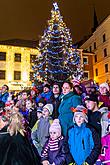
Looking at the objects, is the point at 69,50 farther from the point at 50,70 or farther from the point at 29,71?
the point at 29,71

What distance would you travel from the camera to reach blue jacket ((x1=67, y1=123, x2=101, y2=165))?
415cm

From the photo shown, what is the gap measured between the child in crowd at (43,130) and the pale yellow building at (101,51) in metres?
34.1

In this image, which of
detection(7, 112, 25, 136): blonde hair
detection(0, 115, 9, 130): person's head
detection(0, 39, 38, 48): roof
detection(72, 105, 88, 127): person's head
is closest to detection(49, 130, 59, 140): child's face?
detection(72, 105, 88, 127): person's head

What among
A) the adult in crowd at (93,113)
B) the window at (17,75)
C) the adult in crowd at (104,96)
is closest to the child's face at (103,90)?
the adult in crowd at (104,96)

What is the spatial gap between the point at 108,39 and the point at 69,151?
38163mm

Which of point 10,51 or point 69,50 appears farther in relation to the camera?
point 10,51

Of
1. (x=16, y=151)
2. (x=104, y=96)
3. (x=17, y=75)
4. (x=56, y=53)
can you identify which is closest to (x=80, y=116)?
(x=16, y=151)

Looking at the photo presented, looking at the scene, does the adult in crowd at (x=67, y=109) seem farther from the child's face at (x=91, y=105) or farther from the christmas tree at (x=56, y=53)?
the christmas tree at (x=56, y=53)

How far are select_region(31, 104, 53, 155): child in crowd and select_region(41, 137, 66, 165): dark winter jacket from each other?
1.21m

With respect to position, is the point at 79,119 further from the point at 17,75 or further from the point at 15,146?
the point at 17,75

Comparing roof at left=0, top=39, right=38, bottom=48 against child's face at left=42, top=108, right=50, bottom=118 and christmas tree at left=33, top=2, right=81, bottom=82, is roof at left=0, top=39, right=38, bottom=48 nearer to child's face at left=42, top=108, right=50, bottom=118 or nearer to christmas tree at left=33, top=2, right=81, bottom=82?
christmas tree at left=33, top=2, right=81, bottom=82

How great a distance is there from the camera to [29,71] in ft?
128

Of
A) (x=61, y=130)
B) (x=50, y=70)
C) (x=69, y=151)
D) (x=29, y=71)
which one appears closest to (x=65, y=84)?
(x=61, y=130)

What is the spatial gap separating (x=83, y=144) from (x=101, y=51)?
40531 mm
